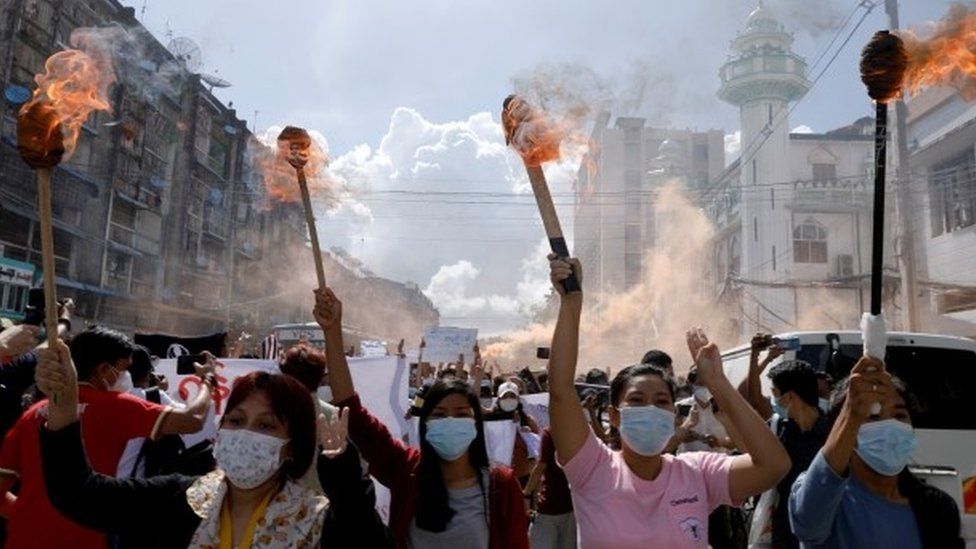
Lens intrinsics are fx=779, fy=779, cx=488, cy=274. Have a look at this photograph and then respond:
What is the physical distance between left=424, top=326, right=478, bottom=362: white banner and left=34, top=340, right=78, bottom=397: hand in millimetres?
9664

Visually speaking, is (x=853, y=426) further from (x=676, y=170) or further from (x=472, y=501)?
(x=676, y=170)

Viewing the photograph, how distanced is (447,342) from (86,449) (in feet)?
28.8

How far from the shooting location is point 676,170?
62.8 meters

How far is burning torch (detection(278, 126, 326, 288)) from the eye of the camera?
3736 mm

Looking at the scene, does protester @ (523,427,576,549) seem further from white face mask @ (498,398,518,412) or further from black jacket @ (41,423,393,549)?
black jacket @ (41,423,393,549)

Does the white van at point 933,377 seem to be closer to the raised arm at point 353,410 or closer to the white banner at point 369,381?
the white banner at point 369,381

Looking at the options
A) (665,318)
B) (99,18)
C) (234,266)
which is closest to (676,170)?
(665,318)

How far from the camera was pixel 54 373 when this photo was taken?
2436 mm

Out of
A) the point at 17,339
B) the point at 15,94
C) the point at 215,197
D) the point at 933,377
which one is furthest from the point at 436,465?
the point at 215,197

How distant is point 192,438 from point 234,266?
146ft

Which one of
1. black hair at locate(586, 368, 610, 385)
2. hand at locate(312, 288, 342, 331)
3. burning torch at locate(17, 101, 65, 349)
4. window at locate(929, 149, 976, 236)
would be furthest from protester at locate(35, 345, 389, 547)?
window at locate(929, 149, 976, 236)

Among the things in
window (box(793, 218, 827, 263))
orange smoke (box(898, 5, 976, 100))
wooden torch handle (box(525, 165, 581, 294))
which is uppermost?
window (box(793, 218, 827, 263))

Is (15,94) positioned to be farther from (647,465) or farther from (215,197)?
(647,465)

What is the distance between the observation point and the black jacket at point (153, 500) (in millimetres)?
2381
